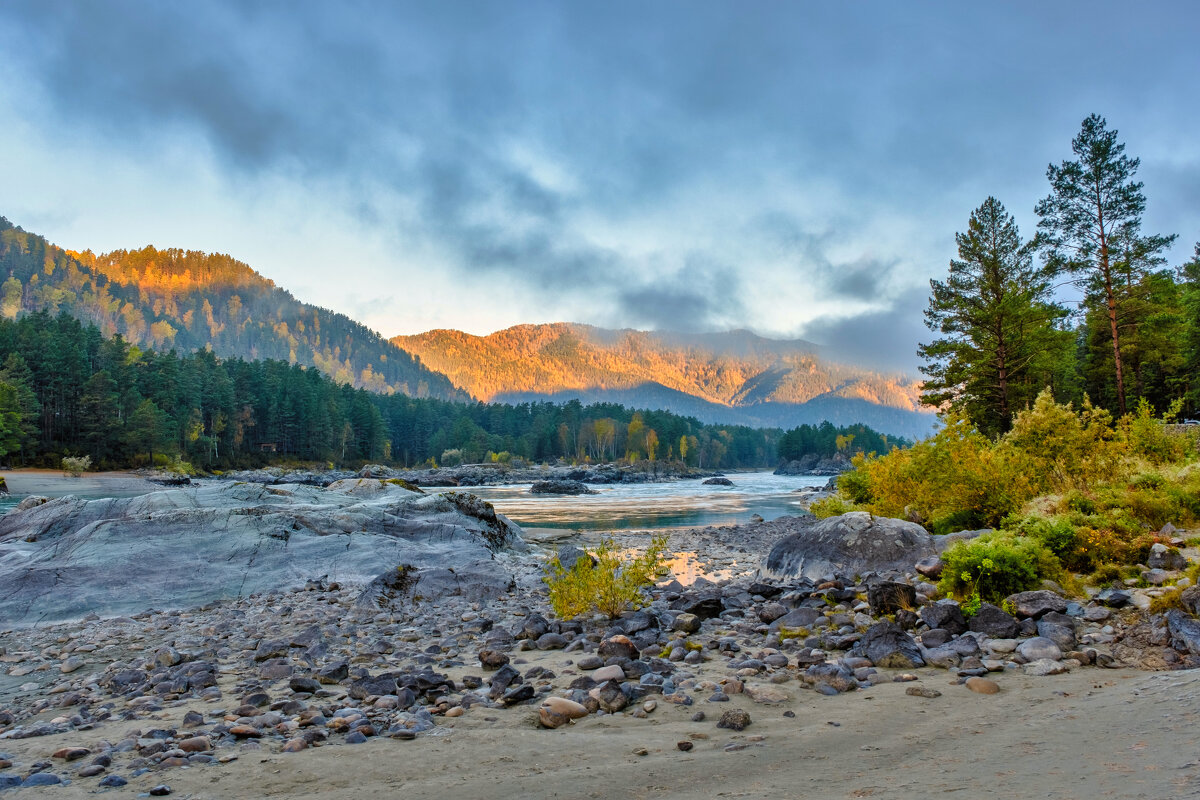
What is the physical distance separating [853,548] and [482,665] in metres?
8.83

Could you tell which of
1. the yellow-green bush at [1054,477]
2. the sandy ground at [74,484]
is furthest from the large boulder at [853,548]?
the sandy ground at [74,484]

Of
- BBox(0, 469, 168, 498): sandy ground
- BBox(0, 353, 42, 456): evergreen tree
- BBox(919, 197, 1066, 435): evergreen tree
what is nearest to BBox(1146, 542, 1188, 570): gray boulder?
BBox(919, 197, 1066, 435): evergreen tree

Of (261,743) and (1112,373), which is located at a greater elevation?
(1112,373)

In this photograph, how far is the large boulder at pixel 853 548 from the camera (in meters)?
12.5

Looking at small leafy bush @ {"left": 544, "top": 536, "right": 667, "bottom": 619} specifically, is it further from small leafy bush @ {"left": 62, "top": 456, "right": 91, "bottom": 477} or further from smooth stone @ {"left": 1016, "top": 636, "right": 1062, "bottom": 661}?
small leafy bush @ {"left": 62, "top": 456, "right": 91, "bottom": 477}

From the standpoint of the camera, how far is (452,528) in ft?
60.2

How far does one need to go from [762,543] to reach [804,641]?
51.6ft

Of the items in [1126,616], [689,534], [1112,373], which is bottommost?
[689,534]

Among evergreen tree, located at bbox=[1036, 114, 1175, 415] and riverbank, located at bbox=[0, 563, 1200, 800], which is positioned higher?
evergreen tree, located at bbox=[1036, 114, 1175, 415]

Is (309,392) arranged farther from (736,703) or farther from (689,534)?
(736,703)

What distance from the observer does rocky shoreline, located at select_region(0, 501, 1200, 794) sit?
527cm

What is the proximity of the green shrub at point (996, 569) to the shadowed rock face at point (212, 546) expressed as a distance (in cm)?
857

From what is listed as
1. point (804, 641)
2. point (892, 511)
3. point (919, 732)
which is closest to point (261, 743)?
point (919, 732)

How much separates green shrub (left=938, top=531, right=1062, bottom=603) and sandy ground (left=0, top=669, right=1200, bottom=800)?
2981mm
